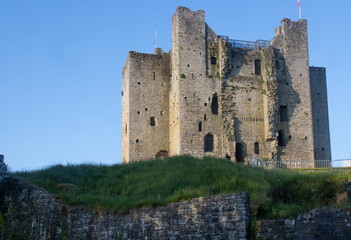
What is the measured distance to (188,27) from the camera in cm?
3569

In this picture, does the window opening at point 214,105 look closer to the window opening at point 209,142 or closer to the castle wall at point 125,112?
the window opening at point 209,142

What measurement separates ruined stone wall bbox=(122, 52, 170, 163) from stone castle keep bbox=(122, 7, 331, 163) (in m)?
0.08

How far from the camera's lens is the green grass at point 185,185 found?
15.9 meters

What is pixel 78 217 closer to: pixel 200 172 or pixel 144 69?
pixel 200 172

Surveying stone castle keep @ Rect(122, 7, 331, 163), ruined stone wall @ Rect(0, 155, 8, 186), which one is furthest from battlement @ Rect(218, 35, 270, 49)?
ruined stone wall @ Rect(0, 155, 8, 186)

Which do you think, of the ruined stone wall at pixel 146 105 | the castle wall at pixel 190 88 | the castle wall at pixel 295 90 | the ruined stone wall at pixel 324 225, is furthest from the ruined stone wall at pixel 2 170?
the castle wall at pixel 295 90

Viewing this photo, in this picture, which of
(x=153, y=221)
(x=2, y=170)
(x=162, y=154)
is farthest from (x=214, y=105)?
(x=153, y=221)

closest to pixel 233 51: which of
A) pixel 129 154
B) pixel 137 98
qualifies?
pixel 137 98

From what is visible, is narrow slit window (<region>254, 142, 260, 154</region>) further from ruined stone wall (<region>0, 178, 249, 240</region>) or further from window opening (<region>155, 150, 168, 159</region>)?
ruined stone wall (<region>0, 178, 249, 240</region>)

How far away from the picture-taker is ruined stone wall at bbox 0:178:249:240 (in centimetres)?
1368

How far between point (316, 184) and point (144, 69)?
832 inches

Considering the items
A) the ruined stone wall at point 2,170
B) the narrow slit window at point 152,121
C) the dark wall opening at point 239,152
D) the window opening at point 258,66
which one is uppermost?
the window opening at point 258,66

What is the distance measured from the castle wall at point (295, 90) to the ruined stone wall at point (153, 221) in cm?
2190

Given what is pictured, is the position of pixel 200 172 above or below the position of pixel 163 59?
below
